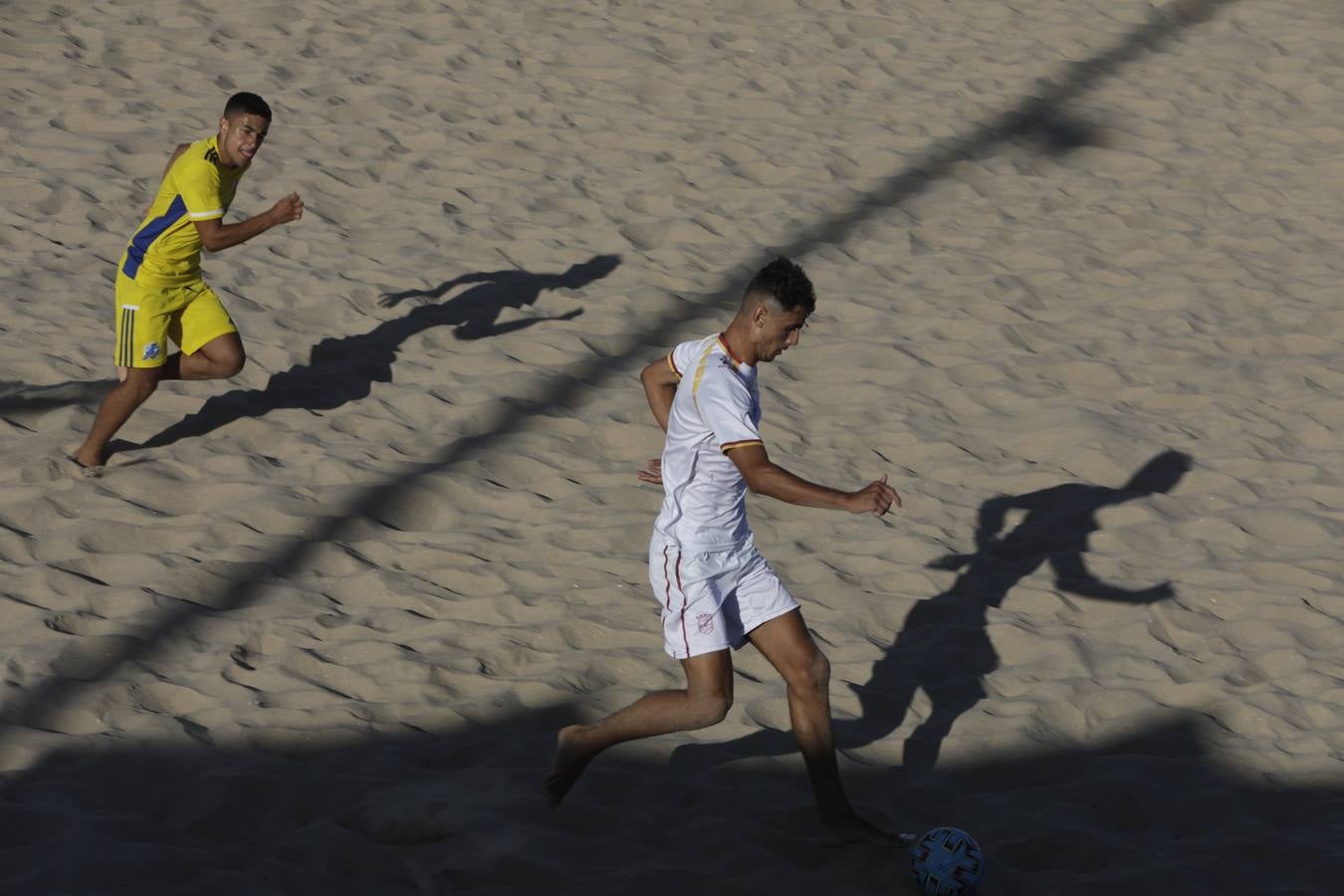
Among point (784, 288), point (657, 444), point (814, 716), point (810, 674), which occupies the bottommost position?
point (657, 444)

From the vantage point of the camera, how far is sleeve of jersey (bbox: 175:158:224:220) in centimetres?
608

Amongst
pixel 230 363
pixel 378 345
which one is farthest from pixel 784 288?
pixel 378 345

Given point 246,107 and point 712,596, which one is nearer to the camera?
point 712,596

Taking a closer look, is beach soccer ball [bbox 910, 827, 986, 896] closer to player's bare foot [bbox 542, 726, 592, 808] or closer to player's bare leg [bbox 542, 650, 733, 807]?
player's bare leg [bbox 542, 650, 733, 807]

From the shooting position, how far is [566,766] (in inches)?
169

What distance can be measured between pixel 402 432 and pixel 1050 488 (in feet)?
9.23

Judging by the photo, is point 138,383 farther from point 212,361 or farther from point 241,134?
point 241,134

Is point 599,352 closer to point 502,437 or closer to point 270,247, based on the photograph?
point 502,437

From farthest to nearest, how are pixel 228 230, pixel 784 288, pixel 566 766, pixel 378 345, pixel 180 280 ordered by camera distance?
1. pixel 378 345
2. pixel 180 280
3. pixel 228 230
4. pixel 566 766
5. pixel 784 288

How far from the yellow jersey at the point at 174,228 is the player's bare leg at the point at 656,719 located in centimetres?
296

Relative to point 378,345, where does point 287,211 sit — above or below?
above

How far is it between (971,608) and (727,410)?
209 cm

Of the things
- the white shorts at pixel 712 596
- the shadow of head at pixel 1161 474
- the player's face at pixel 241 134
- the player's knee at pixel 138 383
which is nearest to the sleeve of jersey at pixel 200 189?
the player's face at pixel 241 134

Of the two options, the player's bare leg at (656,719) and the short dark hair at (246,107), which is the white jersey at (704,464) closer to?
the player's bare leg at (656,719)
